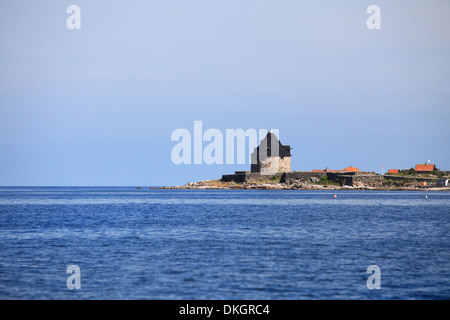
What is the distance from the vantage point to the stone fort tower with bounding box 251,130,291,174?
5335 inches

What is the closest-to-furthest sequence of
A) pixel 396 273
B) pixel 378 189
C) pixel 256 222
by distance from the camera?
pixel 396 273, pixel 256 222, pixel 378 189

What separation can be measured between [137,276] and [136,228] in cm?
1751

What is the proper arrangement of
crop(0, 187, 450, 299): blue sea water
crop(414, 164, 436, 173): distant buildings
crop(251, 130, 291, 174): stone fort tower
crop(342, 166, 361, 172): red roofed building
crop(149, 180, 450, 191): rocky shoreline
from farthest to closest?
crop(342, 166, 361, 172): red roofed building → crop(251, 130, 291, 174): stone fort tower → crop(414, 164, 436, 173): distant buildings → crop(149, 180, 450, 191): rocky shoreline → crop(0, 187, 450, 299): blue sea water

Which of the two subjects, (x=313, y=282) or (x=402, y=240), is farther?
(x=402, y=240)

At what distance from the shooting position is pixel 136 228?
36.7 m

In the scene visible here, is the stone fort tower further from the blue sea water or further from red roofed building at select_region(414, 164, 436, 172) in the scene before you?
the blue sea water

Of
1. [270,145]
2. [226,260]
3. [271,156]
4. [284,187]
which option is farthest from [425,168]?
[226,260]

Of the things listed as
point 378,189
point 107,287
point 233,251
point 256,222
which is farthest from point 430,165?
point 107,287

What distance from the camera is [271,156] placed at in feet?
447

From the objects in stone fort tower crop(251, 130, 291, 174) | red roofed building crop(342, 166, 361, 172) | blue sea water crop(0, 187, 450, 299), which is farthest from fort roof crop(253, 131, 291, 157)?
blue sea water crop(0, 187, 450, 299)

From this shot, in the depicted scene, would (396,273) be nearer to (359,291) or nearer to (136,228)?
(359,291)

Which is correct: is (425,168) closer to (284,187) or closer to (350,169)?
(350,169)

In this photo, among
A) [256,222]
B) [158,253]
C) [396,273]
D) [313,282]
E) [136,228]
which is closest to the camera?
[313,282]

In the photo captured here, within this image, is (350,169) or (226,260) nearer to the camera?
(226,260)
